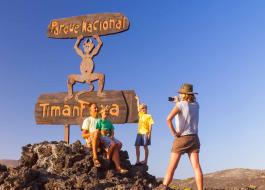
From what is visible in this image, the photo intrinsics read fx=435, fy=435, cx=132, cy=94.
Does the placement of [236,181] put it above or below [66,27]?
below

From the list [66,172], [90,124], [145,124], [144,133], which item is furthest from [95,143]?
[145,124]

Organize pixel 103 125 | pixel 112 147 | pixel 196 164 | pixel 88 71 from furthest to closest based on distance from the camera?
1. pixel 88 71
2. pixel 103 125
3. pixel 112 147
4. pixel 196 164

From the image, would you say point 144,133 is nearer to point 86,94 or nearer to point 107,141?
point 107,141

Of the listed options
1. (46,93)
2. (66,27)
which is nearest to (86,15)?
(66,27)

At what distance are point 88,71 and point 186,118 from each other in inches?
325

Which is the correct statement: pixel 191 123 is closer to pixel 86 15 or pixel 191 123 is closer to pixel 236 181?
pixel 86 15

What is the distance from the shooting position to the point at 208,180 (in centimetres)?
1995

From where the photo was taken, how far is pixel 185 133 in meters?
8.09

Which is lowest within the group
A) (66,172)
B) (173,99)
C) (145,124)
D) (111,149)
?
(66,172)

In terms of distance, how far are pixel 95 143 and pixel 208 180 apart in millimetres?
11074

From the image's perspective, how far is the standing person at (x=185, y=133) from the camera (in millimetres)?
7998

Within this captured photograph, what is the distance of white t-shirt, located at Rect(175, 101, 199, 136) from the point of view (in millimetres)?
8031

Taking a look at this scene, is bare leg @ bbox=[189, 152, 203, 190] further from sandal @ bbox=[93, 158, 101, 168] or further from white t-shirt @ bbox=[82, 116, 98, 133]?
white t-shirt @ bbox=[82, 116, 98, 133]

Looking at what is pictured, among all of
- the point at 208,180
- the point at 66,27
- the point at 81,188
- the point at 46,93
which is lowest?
the point at 208,180
